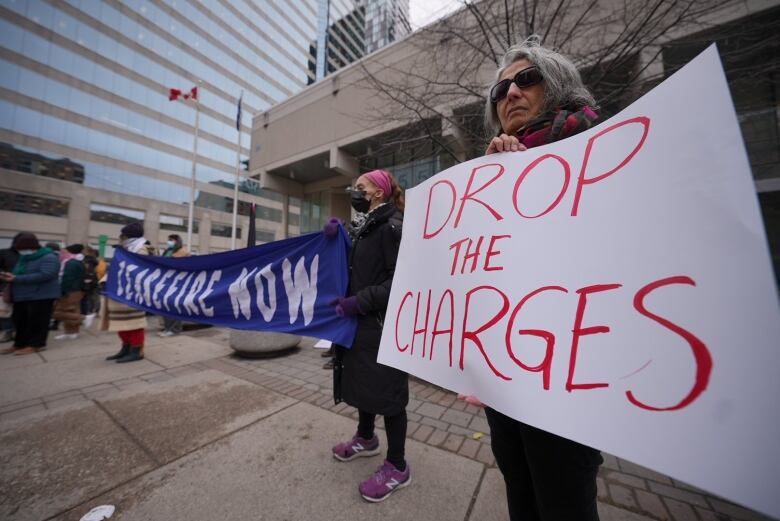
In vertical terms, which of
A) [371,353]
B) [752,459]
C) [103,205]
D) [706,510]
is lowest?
[706,510]

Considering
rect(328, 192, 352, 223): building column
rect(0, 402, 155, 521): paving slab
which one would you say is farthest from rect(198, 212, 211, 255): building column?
rect(0, 402, 155, 521): paving slab

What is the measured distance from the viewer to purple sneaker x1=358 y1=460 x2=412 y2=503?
165cm

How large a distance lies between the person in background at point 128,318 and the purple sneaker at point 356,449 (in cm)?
364

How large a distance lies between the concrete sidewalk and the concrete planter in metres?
0.87

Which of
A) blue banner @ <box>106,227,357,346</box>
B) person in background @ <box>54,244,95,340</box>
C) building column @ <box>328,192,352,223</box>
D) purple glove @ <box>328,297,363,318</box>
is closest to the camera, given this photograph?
purple glove @ <box>328,297,363,318</box>

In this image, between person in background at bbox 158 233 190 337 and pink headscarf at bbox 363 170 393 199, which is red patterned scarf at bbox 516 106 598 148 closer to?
pink headscarf at bbox 363 170 393 199

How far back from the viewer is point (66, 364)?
13.0 feet

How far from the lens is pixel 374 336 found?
5.67 ft

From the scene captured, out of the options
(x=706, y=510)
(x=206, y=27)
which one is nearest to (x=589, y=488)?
(x=706, y=510)

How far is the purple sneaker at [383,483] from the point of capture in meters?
1.65

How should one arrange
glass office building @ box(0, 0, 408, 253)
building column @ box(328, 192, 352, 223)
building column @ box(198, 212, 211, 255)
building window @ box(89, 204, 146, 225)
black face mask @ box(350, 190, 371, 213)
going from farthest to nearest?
building column @ box(198, 212, 211, 255), building window @ box(89, 204, 146, 225), glass office building @ box(0, 0, 408, 253), building column @ box(328, 192, 352, 223), black face mask @ box(350, 190, 371, 213)

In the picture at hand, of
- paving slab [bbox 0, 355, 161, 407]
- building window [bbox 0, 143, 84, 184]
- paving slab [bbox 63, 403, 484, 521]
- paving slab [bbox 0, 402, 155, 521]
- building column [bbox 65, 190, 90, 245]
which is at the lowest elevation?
paving slab [bbox 63, 403, 484, 521]

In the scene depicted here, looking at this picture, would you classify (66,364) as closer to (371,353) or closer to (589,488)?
(371,353)

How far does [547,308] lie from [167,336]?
703cm
